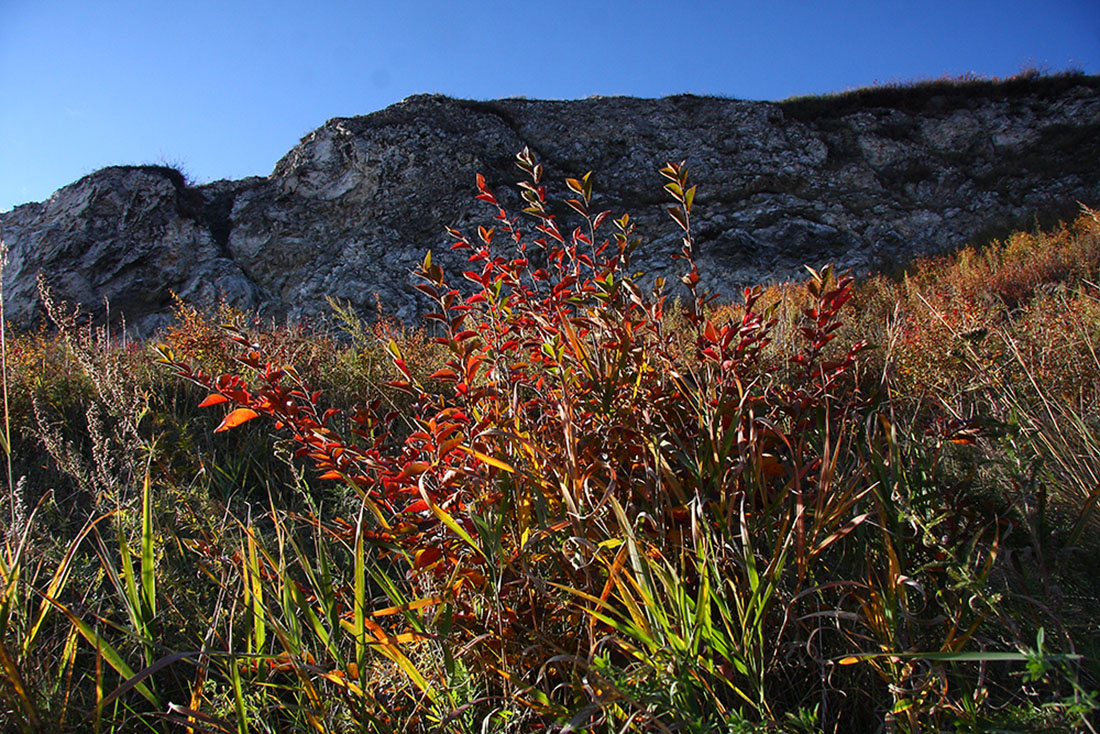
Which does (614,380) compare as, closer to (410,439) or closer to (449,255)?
(410,439)

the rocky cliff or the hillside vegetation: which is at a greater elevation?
the rocky cliff

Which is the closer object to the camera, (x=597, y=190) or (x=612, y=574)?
(x=612, y=574)

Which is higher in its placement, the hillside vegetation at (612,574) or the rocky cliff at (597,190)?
the rocky cliff at (597,190)

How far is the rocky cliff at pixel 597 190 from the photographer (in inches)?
427

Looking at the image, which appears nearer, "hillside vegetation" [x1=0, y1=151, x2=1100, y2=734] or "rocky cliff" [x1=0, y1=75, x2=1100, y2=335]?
"hillside vegetation" [x1=0, y1=151, x2=1100, y2=734]

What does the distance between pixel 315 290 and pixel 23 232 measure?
20.9 feet

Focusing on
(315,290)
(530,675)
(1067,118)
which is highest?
(1067,118)

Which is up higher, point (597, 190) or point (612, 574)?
point (597, 190)

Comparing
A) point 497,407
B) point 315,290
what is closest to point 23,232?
point 315,290

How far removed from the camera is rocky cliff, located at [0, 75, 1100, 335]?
35.6ft

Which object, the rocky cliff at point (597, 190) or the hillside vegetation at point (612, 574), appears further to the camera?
the rocky cliff at point (597, 190)

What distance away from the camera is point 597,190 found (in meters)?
12.6

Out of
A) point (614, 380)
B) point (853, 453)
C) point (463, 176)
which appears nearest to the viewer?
point (614, 380)

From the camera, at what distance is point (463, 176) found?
39.1 ft
